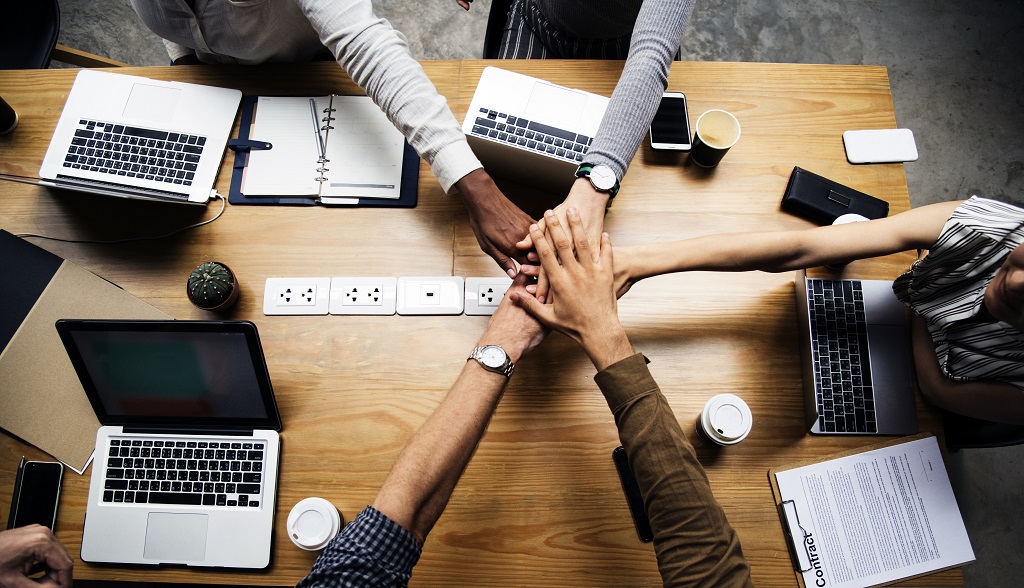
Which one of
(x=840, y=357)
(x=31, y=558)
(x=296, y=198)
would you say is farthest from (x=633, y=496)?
(x=31, y=558)

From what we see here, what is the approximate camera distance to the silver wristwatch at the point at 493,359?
1.05m

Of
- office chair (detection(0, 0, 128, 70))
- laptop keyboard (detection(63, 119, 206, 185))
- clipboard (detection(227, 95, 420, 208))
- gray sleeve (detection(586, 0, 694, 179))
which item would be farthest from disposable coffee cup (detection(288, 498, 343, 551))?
office chair (detection(0, 0, 128, 70))

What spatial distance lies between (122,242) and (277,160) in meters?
0.37

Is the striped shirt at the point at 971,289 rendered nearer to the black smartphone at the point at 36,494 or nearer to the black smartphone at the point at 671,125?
the black smartphone at the point at 671,125

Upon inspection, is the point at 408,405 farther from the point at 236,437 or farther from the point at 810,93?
the point at 810,93

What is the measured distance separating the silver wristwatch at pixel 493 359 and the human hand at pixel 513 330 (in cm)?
3

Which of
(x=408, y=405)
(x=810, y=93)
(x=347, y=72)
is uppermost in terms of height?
(x=810, y=93)

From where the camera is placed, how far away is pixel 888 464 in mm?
1106

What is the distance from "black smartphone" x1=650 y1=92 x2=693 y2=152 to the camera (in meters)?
1.27

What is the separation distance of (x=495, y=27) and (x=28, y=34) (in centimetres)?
136

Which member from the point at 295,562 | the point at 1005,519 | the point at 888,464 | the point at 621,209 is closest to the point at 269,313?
the point at 295,562

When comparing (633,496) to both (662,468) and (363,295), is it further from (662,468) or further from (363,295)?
(363,295)

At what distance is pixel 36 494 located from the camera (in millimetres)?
1105

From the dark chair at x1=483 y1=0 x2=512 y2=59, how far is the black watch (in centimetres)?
69
